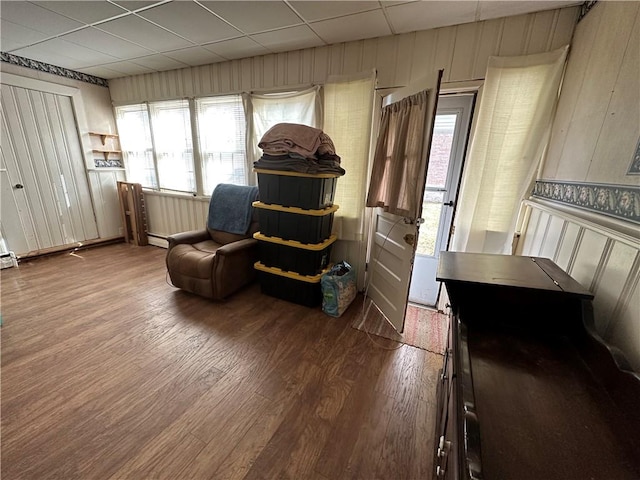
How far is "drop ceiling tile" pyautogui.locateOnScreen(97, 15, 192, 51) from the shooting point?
2.16 metres

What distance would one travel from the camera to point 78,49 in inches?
108

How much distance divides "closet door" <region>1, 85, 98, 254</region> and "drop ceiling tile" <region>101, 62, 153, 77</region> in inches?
34.8

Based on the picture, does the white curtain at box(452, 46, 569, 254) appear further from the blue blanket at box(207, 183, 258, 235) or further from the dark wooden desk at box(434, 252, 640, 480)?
the blue blanket at box(207, 183, 258, 235)

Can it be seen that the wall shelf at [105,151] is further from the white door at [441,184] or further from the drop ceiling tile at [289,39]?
the white door at [441,184]

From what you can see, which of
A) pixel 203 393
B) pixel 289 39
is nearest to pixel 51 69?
pixel 289 39

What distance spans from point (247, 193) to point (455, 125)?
2.21m

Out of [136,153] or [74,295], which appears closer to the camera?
[74,295]

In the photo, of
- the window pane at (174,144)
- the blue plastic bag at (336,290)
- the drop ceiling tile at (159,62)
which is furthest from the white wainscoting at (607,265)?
the drop ceiling tile at (159,62)

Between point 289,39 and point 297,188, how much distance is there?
1.39 metres

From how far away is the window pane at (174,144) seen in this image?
3412 mm

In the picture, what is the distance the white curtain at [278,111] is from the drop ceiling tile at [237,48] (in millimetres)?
391

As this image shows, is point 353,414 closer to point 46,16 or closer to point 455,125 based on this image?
point 455,125

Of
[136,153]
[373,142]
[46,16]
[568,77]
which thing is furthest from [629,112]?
[136,153]

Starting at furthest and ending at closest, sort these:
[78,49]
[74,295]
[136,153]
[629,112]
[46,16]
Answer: [136,153]
[78,49]
[74,295]
[46,16]
[629,112]
